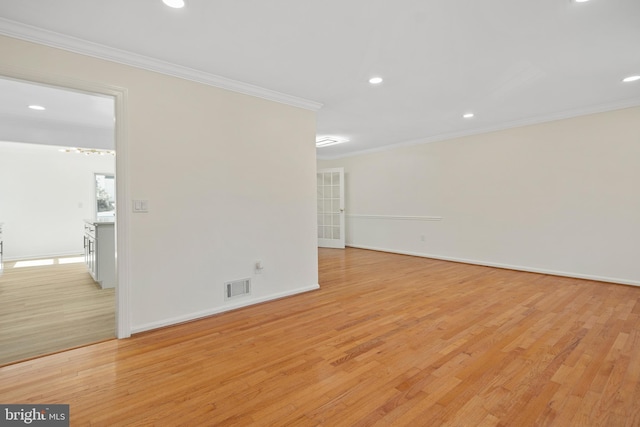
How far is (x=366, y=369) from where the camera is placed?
6.77ft

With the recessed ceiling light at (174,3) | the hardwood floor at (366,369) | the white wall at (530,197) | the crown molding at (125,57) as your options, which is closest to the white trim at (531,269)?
the white wall at (530,197)

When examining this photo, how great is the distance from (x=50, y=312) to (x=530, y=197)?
22.2 feet

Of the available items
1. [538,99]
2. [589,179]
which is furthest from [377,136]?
[589,179]

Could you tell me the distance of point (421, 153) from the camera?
637 cm

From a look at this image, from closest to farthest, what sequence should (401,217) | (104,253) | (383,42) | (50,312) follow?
(383,42)
(50,312)
(104,253)
(401,217)

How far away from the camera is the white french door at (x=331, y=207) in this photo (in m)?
7.68

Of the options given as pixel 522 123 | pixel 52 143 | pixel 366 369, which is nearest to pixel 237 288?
pixel 366 369

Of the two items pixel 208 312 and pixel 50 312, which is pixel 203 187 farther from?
pixel 50 312

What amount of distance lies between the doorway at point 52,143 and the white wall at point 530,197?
17.9ft

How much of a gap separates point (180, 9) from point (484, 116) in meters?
4.47

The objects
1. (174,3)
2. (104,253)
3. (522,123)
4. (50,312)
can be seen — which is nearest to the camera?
(174,3)

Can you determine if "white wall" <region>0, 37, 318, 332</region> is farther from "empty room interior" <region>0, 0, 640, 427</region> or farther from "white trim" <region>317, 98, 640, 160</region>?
"white trim" <region>317, 98, 640, 160</region>

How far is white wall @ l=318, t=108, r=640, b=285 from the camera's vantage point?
13.5 feet

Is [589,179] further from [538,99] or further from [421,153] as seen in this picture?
[421,153]
